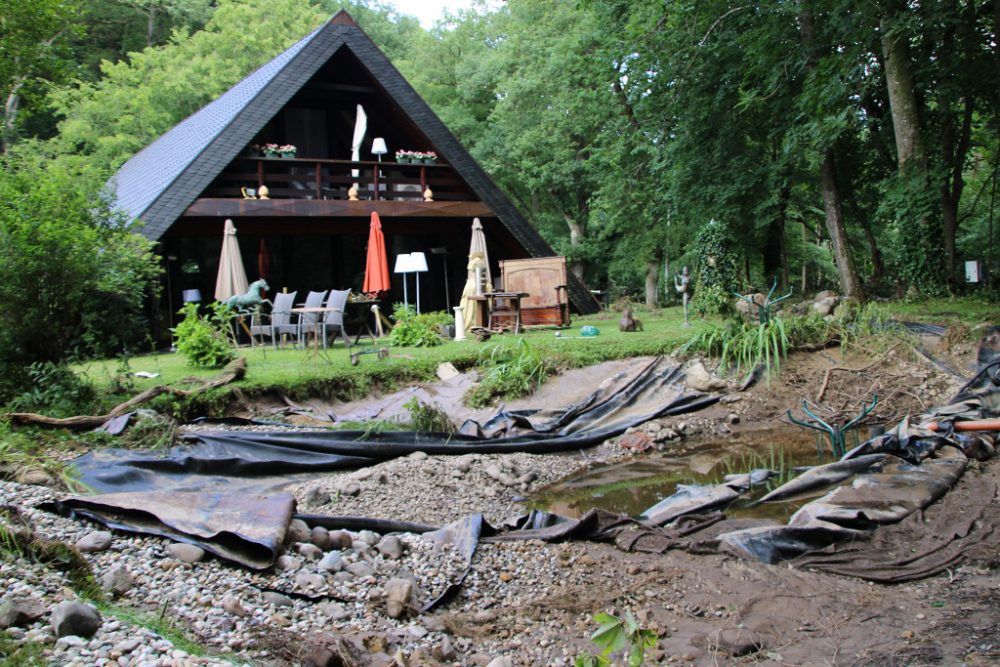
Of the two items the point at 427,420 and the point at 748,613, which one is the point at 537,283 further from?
the point at 748,613

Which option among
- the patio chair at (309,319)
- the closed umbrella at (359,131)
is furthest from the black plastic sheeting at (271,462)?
the closed umbrella at (359,131)

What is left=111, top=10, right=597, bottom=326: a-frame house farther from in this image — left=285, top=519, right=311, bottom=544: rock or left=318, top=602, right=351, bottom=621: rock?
left=318, top=602, right=351, bottom=621: rock

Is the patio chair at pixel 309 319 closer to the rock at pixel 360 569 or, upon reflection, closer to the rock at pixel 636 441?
the rock at pixel 636 441

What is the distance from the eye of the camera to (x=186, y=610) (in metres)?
3.40

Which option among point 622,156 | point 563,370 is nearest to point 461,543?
point 563,370

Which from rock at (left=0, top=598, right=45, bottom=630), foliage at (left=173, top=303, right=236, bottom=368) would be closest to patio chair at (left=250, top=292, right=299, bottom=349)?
foliage at (left=173, top=303, right=236, bottom=368)

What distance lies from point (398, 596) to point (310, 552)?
73 centimetres

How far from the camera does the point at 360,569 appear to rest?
4.18 metres

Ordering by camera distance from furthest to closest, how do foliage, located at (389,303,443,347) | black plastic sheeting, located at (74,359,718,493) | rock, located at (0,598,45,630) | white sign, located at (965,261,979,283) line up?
1. white sign, located at (965,261,979,283)
2. foliage, located at (389,303,443,347)
3. black plastic sheeting, located at (74,359,718,493)
4. rock, located at (0,598,45,630)

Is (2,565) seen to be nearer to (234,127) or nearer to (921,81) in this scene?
(234,127)

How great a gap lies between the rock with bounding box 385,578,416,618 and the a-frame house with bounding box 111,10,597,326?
10.0m

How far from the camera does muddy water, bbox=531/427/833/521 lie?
237 inches

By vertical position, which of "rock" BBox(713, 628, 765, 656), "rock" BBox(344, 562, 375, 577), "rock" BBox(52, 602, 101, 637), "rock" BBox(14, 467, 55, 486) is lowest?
"rock" BBox(713, 628, 765, 656)

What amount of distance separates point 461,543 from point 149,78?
24.0 metres
